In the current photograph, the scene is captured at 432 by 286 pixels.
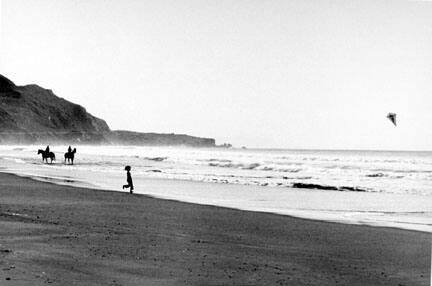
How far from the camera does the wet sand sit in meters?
6.79

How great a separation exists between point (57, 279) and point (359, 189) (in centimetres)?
1912

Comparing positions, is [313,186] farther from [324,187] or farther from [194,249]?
[194,249]

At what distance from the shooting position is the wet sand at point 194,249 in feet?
22.3

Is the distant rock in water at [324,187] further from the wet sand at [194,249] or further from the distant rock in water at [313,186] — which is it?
the wet sand at [194,249]

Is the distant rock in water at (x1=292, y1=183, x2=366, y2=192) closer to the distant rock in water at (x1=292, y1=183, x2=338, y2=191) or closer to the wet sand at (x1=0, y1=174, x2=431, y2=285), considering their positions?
the distant rock in water at (x1=292, y1=183, x2=338, y2=191)

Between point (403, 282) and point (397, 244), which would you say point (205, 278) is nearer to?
point (403, 282)

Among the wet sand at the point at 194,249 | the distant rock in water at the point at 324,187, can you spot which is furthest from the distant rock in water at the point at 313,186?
the wet sand at the point at 194,249

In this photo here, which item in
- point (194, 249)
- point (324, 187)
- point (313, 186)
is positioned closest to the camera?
point (194, 249)

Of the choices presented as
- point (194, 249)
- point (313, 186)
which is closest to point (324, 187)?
point (313, 186)

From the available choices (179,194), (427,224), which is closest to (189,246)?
(427,224)

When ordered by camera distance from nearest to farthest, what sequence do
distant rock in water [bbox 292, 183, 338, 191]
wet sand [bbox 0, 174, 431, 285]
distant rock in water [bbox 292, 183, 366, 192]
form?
wet sand [bbox 0, 174, 431, 285]
distant rock in water [bbox 292, 183, 366, 192]
distant rock in water [bbox 292, 183, 338, 191]

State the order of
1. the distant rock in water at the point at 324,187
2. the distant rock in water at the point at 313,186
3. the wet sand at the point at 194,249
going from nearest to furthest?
the wet sand at the point at 194,249, the distant rock in water at the point at 324,187, the distant rock in water at the point at 313,186

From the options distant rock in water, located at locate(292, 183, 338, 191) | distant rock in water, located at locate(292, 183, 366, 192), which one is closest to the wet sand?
distant rock in water, located at locate(292, 183, 366, 192)

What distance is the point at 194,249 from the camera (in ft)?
28.2
